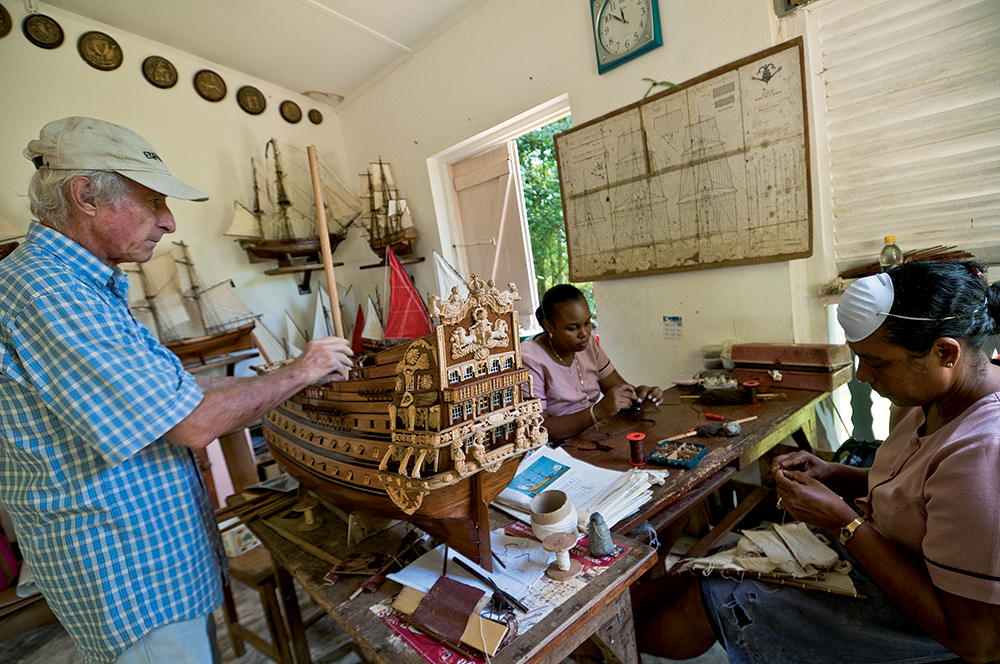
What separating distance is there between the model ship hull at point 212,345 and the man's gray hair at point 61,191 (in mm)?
3206

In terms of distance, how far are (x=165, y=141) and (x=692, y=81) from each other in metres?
4.93

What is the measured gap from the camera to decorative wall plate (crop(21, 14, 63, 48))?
3.80 m

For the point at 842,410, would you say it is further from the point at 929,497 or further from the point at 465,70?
the point at 465,70

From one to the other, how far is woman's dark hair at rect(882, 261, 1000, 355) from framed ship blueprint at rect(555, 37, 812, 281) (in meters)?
1.42

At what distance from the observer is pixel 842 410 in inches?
108

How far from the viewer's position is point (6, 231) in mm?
3557

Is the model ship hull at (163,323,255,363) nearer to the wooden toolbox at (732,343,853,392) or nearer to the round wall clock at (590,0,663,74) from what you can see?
the round wall clock at (590,0,663,74)

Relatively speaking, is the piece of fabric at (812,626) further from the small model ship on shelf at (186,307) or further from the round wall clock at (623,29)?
the small model ship on shelf at (186,307)

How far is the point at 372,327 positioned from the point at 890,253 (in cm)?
485

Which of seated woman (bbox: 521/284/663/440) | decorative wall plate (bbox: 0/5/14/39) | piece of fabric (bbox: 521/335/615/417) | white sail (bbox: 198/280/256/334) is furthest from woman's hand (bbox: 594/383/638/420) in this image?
decorative wall plate (bbox: 0/5/14/39)

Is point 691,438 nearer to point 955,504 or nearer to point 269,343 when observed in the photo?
point 955,504

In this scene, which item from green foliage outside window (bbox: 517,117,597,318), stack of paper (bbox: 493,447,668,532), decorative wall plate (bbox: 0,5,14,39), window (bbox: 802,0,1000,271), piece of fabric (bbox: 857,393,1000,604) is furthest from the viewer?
green foliage outside window (bbox: 517,117,597,318)

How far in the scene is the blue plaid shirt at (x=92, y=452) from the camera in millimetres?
1082

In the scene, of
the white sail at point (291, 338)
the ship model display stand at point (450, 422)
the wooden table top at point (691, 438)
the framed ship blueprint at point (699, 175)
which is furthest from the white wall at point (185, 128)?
the ship model display stand at point (450, 422)
